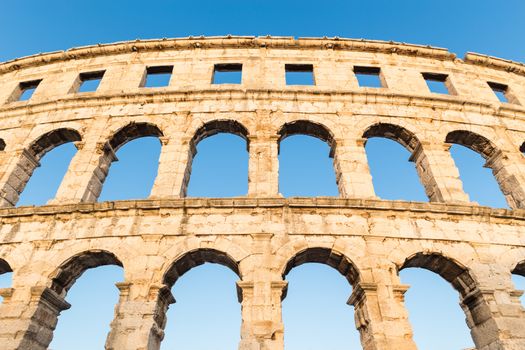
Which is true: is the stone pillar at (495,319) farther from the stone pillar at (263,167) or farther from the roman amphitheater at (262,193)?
the stone pillar at (263,167)

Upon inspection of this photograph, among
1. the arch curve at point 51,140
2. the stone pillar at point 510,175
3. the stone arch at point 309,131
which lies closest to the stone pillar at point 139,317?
the stone arch at point 309,131

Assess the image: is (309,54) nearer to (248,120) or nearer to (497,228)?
(248,120)

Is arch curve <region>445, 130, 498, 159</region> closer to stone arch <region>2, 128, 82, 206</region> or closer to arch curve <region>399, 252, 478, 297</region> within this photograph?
arch curve <region>399, 252, 478, 297</region>

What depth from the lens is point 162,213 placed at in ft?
28.3

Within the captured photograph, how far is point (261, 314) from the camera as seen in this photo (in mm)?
7148

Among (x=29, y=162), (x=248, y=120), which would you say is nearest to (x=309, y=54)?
(x=248, y=120)

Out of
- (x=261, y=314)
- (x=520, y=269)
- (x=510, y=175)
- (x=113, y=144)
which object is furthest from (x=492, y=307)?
(x=113, y=144)

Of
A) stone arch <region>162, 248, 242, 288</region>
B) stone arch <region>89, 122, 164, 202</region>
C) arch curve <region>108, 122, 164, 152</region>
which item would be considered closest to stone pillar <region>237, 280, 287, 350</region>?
stone arch <region>162, 248, 242, 288</region>

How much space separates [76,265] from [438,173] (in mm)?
9789

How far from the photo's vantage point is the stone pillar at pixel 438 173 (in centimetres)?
948

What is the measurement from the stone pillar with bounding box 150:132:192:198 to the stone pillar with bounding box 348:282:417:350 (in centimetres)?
518

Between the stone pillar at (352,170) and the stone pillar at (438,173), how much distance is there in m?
1.81

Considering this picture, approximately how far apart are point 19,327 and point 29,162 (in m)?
5.89

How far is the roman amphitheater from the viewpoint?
7.53 metres
